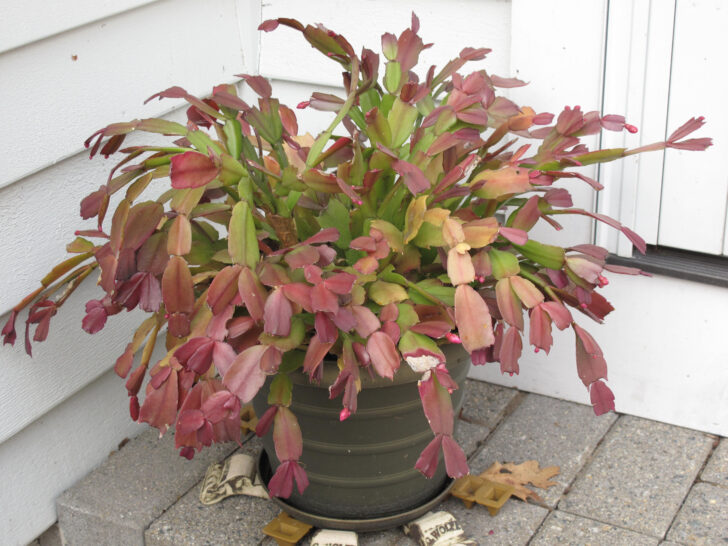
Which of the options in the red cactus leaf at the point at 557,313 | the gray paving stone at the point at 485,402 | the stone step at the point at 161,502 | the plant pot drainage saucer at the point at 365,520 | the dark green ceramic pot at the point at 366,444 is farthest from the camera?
the gray paving stone at the point at 485,402

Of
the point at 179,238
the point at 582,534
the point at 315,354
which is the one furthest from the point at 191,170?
the point at 582,534

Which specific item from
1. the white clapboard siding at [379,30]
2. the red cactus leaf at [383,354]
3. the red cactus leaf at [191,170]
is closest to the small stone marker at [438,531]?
the red cactus leaf at [383,354]

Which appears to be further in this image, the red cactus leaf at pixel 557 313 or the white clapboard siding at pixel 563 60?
the white clapboard siding at pixel 563 60

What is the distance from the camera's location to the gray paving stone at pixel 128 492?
1726mm

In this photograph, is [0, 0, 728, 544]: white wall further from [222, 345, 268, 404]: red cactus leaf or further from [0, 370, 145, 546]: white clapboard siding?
[222, 345, 268, 404]: red cactus leaf

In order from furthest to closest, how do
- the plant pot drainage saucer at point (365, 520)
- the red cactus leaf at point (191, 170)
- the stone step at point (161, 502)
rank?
1. the stone step at point (161, 502)
2. the plant pot drainage saucer at point (365, 520)
3. the red cactus leaf at point (191, 170)

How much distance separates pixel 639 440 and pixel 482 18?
3.34 feet

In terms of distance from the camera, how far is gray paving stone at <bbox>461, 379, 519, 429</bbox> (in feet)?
6.47

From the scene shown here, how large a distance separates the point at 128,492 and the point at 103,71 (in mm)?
908

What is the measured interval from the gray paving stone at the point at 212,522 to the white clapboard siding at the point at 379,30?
104 centimetres

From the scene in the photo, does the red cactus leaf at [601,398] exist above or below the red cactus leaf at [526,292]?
below

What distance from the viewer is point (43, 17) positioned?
5.29 ft

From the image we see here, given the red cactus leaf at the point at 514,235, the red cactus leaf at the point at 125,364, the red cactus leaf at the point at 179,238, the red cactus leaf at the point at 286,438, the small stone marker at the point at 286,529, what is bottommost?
the small stone marker at the point at 286,529

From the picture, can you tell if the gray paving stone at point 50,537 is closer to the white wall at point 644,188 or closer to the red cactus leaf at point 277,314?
the red cactus leaf at point 277,314
